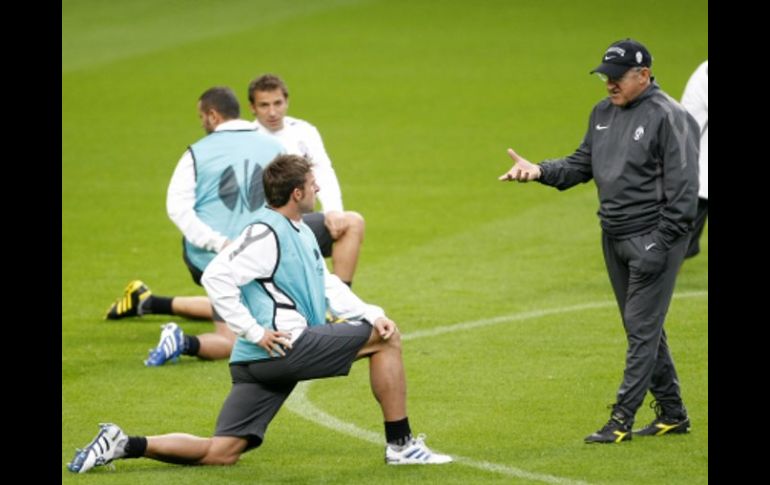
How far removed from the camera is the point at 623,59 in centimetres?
881

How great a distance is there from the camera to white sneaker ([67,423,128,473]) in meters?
8.16

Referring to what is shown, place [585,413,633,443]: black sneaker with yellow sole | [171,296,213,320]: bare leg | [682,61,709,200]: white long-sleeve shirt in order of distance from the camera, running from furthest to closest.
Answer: [682,61,709,200]: white long-sleeve shirt < [171,296,213,320]: bare leg < [585,413,633,443]: black sneaker with yellow sole

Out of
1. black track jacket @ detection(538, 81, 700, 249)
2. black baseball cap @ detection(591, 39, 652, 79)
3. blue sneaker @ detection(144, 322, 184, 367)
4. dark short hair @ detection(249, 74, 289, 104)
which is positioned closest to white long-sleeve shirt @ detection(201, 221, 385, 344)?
black track jacket @ detection(538, 81, 700, 249)

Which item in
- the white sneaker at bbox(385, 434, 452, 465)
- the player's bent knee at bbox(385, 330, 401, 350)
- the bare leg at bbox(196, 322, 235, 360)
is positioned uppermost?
the player's bent knee at bbox(385, 330, 401, 350)

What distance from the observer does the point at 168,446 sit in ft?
27.1

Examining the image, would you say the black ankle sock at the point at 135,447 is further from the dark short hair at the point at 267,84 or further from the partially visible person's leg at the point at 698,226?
the partially visible person's leg at the point at 698,226

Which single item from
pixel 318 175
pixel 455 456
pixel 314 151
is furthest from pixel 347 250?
pixel 455 456

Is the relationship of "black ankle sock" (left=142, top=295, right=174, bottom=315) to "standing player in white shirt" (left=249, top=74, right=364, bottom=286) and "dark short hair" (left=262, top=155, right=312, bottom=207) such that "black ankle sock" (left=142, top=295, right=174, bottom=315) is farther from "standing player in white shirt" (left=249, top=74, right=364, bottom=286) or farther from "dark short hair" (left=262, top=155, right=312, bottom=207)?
"dark short hair" (left=262, top=155, right=312, bottom=207)

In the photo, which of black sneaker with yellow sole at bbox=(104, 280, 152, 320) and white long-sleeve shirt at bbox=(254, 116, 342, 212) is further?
black sneaker with yellow sole at bbox=(104, 280, 152, 320)

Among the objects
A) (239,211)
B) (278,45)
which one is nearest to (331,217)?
(239,211)

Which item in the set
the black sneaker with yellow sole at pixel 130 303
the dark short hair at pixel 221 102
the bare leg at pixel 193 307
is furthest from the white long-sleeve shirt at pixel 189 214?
the black sneaker with yellow sole at pixel 130 303

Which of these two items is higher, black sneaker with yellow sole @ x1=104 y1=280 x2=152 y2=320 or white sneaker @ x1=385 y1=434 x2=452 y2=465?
black sneaker with yellow sole @ x1=104 y1=280 x2=152 y2=320

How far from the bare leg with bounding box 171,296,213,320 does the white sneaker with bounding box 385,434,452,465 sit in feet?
15.0
